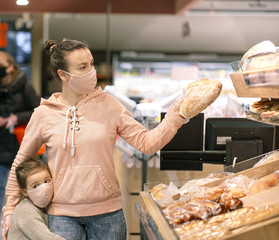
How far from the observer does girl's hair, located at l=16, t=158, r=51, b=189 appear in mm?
2115

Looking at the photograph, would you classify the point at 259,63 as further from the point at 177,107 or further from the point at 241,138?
the point at 241,138

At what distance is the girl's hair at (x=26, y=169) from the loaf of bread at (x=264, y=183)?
98 centimetres

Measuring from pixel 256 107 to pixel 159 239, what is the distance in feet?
2.29

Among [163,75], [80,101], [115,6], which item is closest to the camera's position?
Result: [80,101]

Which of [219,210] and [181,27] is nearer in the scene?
[219,210]

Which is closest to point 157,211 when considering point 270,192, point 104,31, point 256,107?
point 270,192

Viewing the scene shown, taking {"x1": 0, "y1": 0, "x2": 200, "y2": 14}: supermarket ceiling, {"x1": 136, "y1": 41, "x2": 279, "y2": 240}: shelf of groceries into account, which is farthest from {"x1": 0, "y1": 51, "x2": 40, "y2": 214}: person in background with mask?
{"x1": 0, "y1": 0, "x2": 200, "y2": 14}: supermarket ceiling

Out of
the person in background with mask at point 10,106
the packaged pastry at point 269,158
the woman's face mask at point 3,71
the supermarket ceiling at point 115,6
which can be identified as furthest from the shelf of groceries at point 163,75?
the packaged pastry at point 269,158

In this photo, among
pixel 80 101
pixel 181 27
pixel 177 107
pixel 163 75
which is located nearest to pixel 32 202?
pixel 80 101

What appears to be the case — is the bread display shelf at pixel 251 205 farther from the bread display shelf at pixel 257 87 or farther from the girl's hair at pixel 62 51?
the girl's hair at pixel 62 51

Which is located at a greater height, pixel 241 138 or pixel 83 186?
pixel 241 138

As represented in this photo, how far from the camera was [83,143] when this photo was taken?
Result: 206 cm

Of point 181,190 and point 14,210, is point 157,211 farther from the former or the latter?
point 14,210

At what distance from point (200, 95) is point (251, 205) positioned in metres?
0.49
